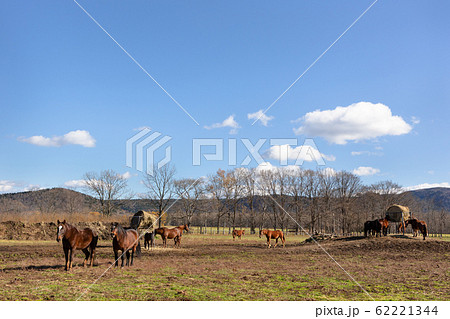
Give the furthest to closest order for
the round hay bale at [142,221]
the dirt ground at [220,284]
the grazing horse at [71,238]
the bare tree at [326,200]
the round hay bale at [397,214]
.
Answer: the bare tree at [326,200]
the round hay bale at [397,214]
the round hay bale at [142,221]
the grazing horse at [71,238]
the dirt ground at [220,284]

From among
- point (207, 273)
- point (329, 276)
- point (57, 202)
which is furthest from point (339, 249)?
point (57, 202)

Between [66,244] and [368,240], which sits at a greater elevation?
[66,244]

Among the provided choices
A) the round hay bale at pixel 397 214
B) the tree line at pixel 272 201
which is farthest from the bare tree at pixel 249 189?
the round hay bale at pixel 397 214

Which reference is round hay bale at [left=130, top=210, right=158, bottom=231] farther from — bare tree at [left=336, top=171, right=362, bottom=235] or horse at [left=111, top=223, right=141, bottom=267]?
bare tree at [left=336, top=171, right=362, bottom=235]

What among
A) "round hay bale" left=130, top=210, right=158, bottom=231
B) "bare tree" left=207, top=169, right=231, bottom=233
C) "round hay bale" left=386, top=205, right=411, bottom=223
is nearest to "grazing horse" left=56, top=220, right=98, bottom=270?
"round hay bale" left=130, top=210, right=158, bottom=231

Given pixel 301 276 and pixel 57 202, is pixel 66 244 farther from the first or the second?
pixel 57 202

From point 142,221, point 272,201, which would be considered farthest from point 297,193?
point 142,221

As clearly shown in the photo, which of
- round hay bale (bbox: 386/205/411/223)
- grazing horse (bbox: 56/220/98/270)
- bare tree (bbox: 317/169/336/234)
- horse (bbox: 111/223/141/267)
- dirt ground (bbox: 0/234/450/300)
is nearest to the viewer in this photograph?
dirt ground (bbox: 0/234/450/300)

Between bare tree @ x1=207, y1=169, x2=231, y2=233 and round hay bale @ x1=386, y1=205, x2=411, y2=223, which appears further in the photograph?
bare tree @ x1=207, y1=169, x2=231, y2=233

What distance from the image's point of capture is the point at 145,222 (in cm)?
2795

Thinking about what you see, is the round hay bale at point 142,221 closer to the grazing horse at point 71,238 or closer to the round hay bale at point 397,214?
the grazing horse at point 71,238

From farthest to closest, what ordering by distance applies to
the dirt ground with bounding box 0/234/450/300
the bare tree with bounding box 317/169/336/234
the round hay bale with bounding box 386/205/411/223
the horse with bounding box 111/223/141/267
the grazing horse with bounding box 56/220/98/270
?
the bare tree with bounding box 317/169/336/234 < the round hay bale with bounding box 386/205/411/223 < the horse with bounding box 111/223/141/267 < the grazing horse with bounding box 56/220/98/270 < the dirt ground with bounding box 0/234/450/300

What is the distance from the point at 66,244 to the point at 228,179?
182 feet

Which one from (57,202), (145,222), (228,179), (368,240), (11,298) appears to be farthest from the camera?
(57,202)
